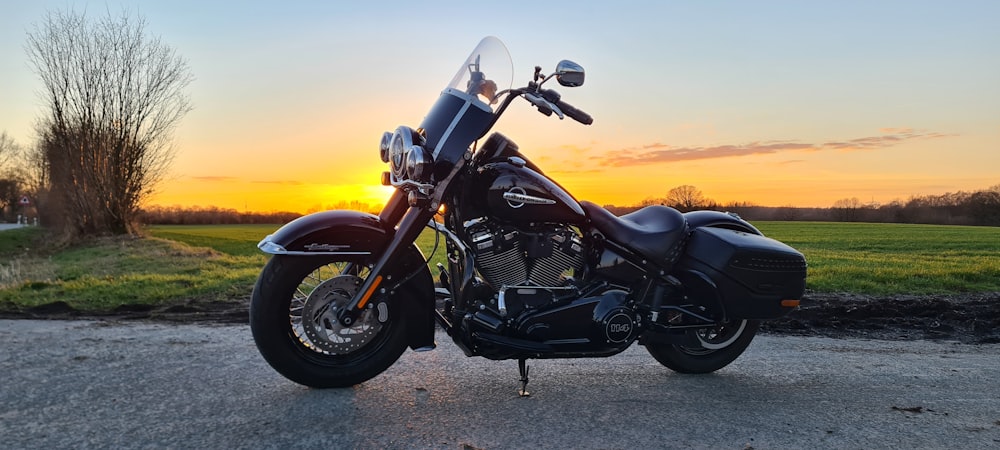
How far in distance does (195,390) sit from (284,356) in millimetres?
A: 645

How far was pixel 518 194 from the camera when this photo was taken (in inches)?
161

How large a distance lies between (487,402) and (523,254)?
92 cm

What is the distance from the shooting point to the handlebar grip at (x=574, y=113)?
424 cm

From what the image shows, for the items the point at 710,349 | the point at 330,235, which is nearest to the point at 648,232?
the point at 710,349

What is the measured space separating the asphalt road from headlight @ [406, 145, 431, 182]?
1.35m

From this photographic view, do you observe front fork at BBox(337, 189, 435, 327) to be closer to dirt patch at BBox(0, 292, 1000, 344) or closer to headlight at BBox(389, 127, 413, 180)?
headlight at BBox(389, 127, 413, 180)

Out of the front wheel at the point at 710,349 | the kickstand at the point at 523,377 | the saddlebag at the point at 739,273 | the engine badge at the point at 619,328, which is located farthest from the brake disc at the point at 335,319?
the saddlebag at the point at 739,273

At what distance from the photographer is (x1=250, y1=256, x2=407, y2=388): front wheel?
410cm

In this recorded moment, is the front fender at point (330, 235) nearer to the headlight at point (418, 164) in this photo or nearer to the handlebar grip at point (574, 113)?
the headlight at point (418, 164)

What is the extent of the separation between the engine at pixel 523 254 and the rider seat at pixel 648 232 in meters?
0.23

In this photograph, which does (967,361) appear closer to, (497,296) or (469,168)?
(497,296)

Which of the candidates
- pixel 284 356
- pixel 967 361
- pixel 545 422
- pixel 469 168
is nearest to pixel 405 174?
pixel 469 168

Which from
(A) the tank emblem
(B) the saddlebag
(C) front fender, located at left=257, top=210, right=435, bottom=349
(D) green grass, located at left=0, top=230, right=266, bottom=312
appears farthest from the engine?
(D) green grass, located at left=0, top=230, right=266, bottom=312

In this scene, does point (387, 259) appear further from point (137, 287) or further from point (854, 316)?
point (137, 287)
